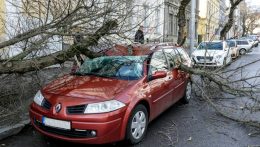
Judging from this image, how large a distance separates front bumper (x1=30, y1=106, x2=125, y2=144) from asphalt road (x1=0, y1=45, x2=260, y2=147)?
487 mm

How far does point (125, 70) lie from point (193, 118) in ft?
6.96

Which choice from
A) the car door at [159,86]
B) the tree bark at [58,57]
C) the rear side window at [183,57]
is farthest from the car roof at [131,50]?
the rear side window at [183,57]

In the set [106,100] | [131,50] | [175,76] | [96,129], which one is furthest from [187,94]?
[96,129]

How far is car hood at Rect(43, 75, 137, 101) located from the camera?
18.2 feet

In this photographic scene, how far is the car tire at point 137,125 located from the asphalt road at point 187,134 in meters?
0.14

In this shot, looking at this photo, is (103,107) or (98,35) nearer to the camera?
(103,107)

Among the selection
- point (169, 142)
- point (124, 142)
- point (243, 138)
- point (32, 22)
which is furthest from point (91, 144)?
point (32, 22)

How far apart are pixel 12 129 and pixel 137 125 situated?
2.17 m

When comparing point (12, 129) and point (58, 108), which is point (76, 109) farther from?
point (12, 129)

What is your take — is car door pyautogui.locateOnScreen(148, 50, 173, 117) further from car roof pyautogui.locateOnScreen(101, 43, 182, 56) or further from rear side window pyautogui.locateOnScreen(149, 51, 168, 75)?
car roof pyautogui.locateOnScreen(101, 43, 182, 56)

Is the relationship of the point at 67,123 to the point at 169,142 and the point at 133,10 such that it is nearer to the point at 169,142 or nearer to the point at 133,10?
the point at 169,142

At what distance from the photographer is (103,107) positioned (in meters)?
5.32

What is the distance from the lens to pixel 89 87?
5871mm

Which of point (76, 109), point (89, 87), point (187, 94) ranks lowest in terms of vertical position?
point (187, 94)
